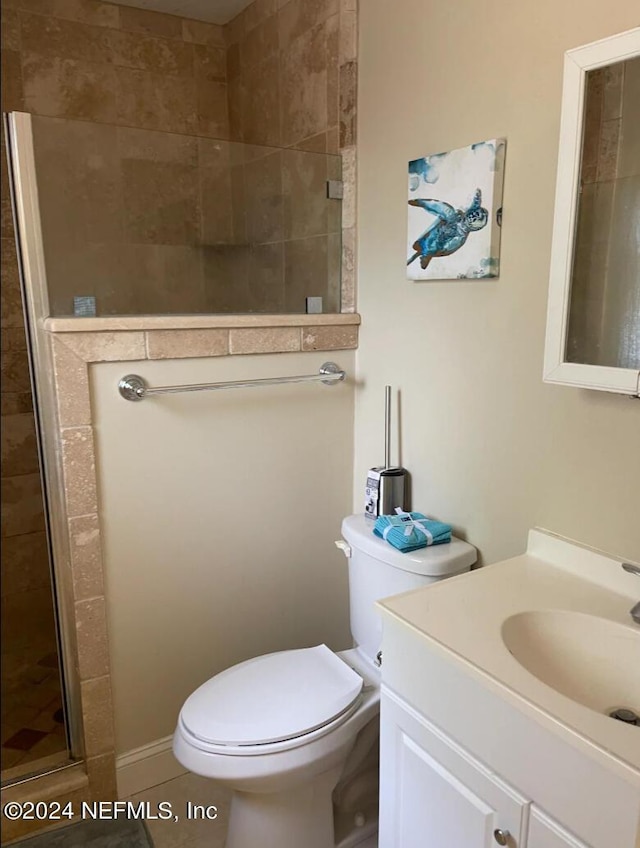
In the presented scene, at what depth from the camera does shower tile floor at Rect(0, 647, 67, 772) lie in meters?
1.92

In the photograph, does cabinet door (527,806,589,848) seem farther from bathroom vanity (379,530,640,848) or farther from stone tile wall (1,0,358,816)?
stone tile wall (1,0,358,816)

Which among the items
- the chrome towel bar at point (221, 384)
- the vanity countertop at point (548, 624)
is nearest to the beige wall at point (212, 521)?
the chrome towel bar at point (221, 384)

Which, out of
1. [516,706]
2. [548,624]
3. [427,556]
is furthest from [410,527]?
[516,706]

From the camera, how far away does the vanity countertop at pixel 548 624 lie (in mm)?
990

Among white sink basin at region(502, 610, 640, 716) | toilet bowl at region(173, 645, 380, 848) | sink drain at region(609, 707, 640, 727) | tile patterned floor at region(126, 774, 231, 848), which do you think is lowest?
tile patterned floor at region(126, 774, 231, 848)

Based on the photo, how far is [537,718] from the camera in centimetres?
100

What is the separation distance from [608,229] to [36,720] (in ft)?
7.21

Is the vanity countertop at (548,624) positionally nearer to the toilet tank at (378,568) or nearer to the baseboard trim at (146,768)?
the toilet tank at (378,568)

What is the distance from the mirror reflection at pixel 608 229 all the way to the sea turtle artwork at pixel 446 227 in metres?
0.30

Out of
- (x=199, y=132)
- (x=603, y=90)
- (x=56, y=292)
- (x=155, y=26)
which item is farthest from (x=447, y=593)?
(x=155, y=26)

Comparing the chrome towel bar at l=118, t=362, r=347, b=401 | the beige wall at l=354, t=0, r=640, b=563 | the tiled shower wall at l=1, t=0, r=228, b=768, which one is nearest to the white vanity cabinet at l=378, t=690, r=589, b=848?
the beige wall at l=354, t=0, r=640, b=563

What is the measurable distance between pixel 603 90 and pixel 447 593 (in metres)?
1.02

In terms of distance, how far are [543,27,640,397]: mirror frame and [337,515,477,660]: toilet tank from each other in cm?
55

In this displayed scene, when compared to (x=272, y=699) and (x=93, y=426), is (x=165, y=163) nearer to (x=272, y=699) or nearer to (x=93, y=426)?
(x=93, y=426)
